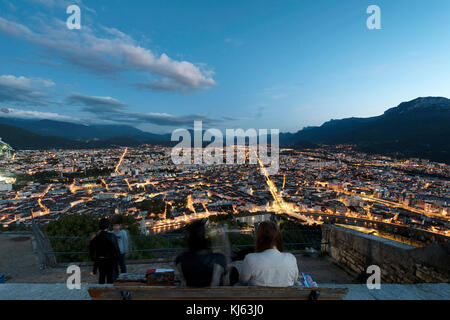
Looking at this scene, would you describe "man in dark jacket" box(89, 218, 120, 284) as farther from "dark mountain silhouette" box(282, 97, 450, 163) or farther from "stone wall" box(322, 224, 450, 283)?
"dark mountain silhouette" box(282, 97, 450, 163)

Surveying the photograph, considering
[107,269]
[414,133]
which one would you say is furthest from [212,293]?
[414,133]

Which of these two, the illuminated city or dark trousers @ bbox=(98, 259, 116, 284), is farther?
the illuminated city

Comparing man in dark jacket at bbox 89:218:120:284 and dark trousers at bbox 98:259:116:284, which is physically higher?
man in dark jacket at bbox 89:218:120:284

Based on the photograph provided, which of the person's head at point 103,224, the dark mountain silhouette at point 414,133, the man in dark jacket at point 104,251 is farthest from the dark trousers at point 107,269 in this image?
the dark mountain silhouette at point 414,133

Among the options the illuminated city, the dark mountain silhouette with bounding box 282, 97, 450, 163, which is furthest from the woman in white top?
the dark mountain silhouette with bounding box 282, 97, 450, 163

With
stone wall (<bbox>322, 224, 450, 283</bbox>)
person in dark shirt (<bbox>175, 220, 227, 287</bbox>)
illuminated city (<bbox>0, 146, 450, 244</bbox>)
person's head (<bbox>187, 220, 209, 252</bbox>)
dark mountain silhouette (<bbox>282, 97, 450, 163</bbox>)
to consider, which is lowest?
illuminated city (<bbox>0, 146, 450, 244</bbox>)

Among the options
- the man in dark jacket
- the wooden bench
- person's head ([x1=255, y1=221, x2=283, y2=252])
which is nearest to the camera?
the wooden bench
